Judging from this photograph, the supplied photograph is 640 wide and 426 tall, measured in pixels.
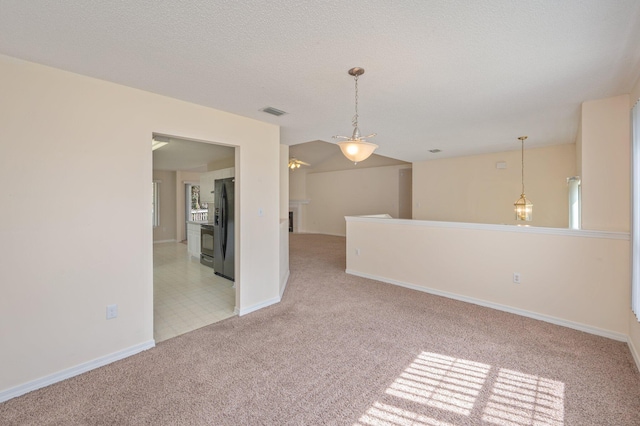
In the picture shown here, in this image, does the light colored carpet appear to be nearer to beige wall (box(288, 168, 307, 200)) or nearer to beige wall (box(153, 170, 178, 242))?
beige wall (box(153, 170, 178, 242))

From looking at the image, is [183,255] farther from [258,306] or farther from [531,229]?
[531,229]

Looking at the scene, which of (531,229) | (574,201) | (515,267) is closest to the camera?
(531,229)

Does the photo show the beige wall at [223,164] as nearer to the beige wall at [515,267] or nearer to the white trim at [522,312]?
the beige wall at [515,267]

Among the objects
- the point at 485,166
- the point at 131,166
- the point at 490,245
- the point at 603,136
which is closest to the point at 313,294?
the point at 490,245

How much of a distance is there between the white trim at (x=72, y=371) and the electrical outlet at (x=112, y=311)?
12.4 inches

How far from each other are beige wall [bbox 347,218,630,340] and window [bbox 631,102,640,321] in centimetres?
36

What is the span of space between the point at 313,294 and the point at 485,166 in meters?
4.70

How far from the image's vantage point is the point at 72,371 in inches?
84.5

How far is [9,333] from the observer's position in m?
1.93

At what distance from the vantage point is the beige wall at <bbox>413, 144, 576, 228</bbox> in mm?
5191

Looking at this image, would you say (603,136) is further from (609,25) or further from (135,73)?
(135,73)

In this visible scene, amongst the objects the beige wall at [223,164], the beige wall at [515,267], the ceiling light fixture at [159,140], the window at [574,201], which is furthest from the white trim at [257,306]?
the window at [574,201]

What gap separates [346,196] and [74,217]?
8475mm

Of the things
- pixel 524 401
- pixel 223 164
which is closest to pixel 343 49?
pixel 524 401
